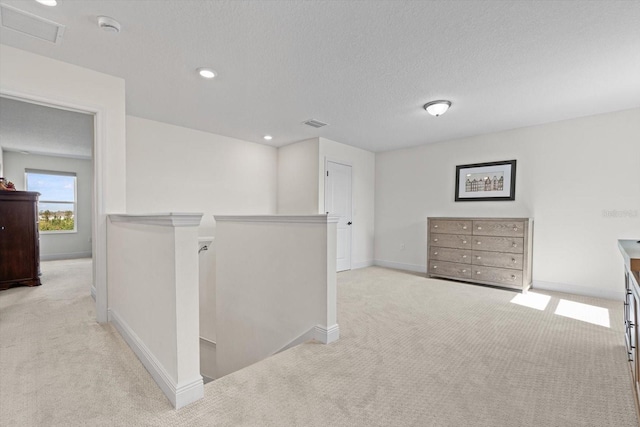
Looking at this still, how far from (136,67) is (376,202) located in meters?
4.66

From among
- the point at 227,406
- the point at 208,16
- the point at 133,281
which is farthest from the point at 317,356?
the point at 208,16

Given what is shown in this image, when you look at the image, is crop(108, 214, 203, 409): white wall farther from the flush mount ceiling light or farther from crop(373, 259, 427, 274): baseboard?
crop(373, 259, 427, 274): baseboard

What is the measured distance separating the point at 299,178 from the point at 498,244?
3.36 m

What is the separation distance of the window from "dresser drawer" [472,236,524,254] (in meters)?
8.28

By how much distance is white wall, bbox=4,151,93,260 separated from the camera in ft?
19.1

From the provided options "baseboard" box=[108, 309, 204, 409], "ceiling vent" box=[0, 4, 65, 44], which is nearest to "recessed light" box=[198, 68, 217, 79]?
"ceiling vent" box=[0, 4, 65, 44]

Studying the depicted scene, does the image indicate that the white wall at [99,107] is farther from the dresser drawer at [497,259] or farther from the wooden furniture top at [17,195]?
the dresser drawer at [497,259]

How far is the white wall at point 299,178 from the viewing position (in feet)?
16.5

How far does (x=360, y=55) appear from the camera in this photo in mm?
2400

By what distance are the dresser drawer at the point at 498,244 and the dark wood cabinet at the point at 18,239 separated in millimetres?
6326

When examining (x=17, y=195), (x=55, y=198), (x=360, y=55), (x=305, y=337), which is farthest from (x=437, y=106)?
(x=55, y=198)

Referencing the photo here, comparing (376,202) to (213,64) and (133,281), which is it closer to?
(213,64)

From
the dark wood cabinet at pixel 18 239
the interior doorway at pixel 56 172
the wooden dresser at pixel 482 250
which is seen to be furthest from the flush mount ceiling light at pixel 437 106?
the dark wood cabinet at pixel 18 239

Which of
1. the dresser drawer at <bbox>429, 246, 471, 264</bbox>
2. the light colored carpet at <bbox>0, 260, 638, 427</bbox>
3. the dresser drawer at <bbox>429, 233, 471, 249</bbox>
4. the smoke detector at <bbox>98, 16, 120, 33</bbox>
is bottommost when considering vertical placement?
the light colored carpet at <bbox>0, 260, 638, 427</bbox>
